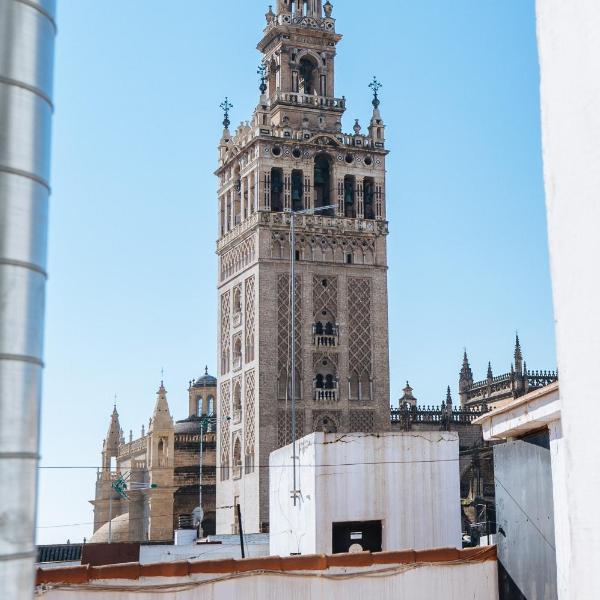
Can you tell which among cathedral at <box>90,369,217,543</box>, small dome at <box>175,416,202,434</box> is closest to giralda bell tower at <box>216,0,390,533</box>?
cathedral at <box>90,369,217,543</box>

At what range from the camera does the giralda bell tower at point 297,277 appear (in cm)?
5219

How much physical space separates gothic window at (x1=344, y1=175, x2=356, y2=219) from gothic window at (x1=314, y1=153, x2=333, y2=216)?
0.91 m

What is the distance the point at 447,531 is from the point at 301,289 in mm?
24747

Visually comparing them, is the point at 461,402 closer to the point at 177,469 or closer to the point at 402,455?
the point at 177,469

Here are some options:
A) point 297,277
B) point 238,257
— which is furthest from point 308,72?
point 297,277

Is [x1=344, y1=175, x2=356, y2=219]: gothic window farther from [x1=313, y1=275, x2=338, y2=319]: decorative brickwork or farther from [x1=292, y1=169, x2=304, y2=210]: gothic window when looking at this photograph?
[x1=313, y1=275, x2=338, y2=319]: decorative brickwork

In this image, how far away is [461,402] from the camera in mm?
74125

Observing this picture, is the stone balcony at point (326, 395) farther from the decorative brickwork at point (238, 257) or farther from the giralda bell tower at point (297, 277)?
the decorative brickwork at point (238, 257)

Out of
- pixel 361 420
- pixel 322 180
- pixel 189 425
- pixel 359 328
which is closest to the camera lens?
pixel 361 420

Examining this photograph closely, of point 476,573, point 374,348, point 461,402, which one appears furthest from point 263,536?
point 461,402

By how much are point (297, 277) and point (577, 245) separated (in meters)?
46.2

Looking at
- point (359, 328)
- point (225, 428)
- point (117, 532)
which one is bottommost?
point (117, 532)

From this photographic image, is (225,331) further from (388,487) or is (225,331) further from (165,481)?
(388,487)

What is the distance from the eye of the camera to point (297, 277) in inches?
2098
